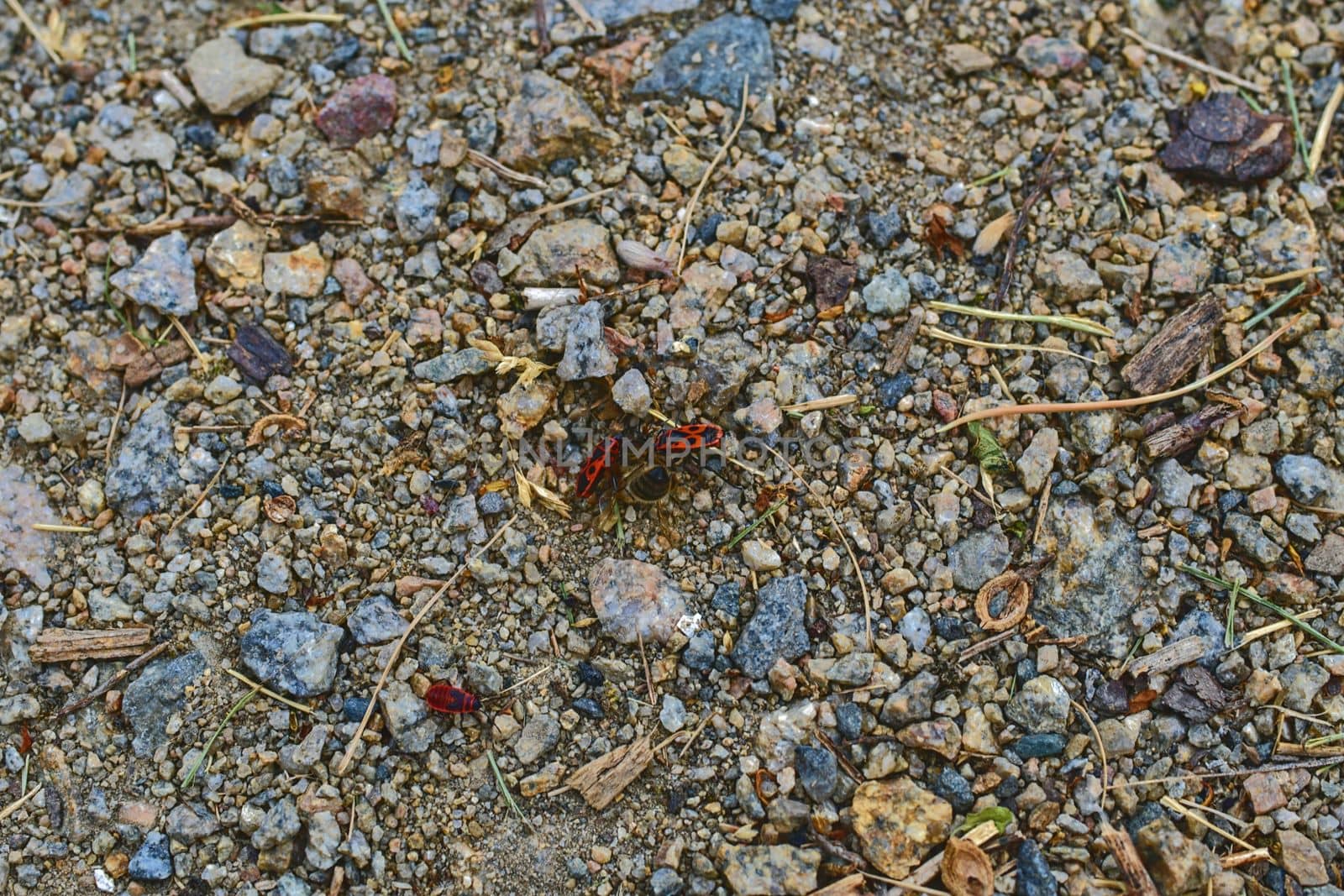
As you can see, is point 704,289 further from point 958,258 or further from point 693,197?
point 958,258

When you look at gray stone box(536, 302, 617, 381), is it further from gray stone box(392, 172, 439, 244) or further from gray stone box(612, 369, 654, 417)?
gray stone box(392, 172, 439, 244)

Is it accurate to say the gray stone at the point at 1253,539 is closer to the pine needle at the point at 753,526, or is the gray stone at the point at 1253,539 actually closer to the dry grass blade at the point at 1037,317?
the dry grass blade at the point at 1037,317

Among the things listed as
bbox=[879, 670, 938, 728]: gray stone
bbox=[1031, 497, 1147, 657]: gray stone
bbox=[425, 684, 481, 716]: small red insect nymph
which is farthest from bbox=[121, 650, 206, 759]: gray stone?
bbox=[1031, 497, 1147, 657]: gray stone

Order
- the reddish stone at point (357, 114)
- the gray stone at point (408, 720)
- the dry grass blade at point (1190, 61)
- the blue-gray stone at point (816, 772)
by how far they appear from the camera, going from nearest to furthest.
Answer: the blue-gray stone at point (816, 772)
the gray stone at point (408, 720)
the reddish stone at point (357, 114)
the dry grass blade at point (1190, 61)

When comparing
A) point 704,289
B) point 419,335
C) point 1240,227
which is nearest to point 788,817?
point 704,289

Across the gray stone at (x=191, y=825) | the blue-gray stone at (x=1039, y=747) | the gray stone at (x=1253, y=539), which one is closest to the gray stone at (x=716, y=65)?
the gray stone at (x=1253, y=539)

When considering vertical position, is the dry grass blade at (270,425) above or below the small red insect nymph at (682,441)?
below

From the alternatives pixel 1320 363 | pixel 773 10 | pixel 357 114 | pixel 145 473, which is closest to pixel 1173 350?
pixel 1320 363
